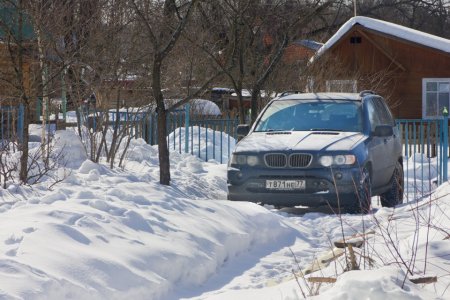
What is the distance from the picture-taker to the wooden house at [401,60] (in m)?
30.8

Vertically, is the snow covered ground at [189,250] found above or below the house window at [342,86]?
below

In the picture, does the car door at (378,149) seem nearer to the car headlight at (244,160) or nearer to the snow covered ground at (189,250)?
the snow covered ground at (189,250)

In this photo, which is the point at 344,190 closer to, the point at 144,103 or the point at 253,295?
the point at 253,295

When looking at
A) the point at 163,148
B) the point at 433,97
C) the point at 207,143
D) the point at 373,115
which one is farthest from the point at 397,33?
the point at 163,148

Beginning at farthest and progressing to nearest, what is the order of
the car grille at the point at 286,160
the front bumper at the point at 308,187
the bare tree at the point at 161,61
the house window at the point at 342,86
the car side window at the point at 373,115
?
the house window at the point at 342,86 < the car side window at the point at 373,115 < the bare tree at the point at 161,61 < the car grille at the point at 286,160 < the front bumper at the point at 308,187

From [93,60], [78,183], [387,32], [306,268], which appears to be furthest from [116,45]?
[387,32]

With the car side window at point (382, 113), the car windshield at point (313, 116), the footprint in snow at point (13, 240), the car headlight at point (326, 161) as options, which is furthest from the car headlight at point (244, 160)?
the footprint in snow at point (13, 240)

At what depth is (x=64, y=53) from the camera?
13.5 metres

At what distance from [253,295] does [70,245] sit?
1422 mm

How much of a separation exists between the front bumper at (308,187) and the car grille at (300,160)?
0.08 meters

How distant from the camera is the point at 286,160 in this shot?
1057cm

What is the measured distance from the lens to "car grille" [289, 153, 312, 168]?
34.5 ft

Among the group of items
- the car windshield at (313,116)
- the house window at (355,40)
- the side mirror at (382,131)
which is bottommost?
the side mirror at (382,131)

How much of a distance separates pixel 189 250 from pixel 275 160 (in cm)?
365
